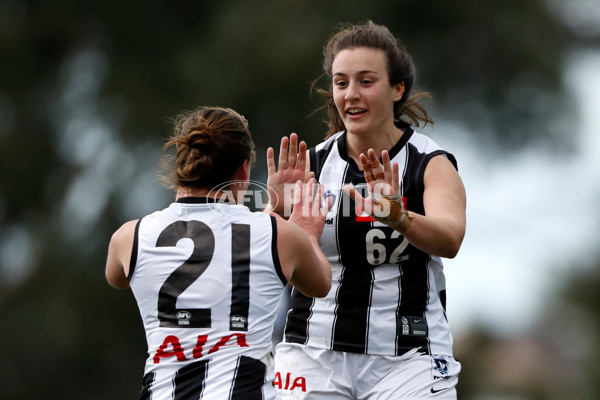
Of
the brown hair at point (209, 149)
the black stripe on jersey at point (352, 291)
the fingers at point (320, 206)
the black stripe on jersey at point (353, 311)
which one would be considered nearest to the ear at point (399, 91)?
the black stripe on jersey at point (352, 291)

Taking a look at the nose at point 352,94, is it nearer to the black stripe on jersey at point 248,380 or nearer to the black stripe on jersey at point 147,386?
the black stripe on jersey at point 248,380

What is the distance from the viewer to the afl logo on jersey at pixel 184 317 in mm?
3701

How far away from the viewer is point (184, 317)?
3.71 metres

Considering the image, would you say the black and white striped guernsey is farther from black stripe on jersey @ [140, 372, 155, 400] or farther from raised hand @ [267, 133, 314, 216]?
black stripe on jersey @ [140, 372, 155, 400]

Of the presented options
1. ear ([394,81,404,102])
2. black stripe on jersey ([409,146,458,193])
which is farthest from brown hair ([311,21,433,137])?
black stripe on jersey ([409,146,458,193])

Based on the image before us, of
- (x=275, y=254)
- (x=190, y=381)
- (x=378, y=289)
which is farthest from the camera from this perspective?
(x=378, y=289)

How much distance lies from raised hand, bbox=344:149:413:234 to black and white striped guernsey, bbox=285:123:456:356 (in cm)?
38

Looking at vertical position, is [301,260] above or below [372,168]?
below

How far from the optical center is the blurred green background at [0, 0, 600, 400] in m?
14.3

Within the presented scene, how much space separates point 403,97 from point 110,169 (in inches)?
408

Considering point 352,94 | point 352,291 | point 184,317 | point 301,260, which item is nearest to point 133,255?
point 184,317

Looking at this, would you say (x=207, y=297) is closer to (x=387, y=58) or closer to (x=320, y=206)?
(x=320, y=206)

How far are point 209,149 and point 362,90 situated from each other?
1.03 meters

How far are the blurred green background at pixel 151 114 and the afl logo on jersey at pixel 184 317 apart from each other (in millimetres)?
10056
